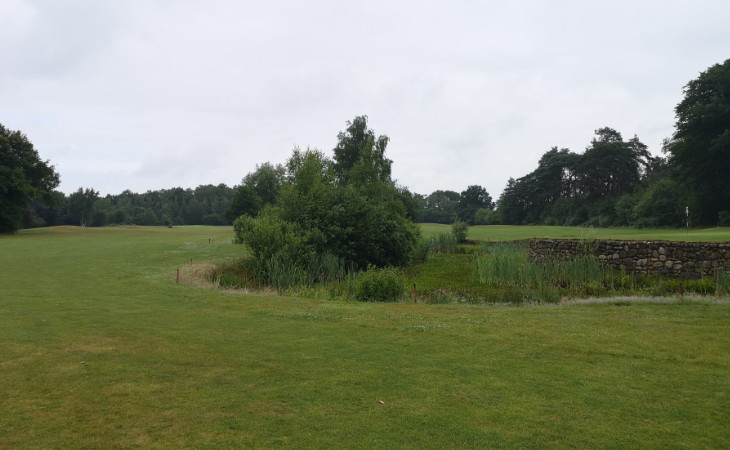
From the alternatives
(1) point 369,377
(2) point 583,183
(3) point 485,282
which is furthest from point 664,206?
(1) point 369,377

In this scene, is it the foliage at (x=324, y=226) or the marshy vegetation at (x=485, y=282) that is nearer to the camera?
the marshy vegetation at (x=485, y=282)

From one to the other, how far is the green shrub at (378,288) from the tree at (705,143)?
42.5m

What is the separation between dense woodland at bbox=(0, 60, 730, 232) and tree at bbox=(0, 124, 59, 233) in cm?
11

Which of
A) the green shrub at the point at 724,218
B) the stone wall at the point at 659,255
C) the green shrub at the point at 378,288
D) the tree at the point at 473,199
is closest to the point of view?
the green shrub at the point at 378,288

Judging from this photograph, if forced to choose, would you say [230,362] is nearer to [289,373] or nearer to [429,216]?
[289,373]

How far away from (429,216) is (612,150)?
5907 cm

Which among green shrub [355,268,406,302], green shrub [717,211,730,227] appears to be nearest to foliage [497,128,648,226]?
green shrub [717,211,730,227]

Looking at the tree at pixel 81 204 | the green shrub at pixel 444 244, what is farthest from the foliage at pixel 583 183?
the tree at pixel 81 204

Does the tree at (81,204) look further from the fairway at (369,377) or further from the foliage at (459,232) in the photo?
the fairway at (369,377)

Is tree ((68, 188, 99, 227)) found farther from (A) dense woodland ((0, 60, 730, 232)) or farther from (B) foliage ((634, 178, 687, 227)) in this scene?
(B) foliage ((634, 178, 687, 227))

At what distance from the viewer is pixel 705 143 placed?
45.9m

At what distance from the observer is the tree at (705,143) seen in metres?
45.2

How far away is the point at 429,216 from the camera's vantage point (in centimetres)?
13375

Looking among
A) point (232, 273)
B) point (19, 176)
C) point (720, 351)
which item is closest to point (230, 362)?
point (720, 351)
